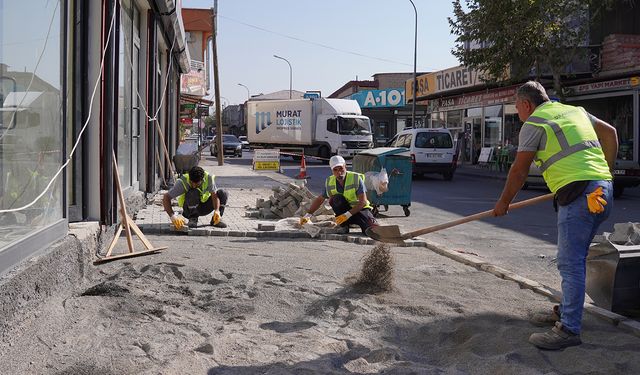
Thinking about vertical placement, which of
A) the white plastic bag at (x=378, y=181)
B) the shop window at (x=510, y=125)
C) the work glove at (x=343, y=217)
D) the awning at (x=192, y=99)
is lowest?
the work glove at (x=343, y=217)

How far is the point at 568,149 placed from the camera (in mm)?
4863

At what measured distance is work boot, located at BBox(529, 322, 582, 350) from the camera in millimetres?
4660

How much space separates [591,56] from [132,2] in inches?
717

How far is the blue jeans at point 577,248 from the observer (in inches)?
188

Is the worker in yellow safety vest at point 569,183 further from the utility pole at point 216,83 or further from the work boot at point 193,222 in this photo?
the utility pole at point 216,83

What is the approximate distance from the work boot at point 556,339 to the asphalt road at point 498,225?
99.5 inches

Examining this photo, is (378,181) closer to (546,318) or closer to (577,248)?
(546,318)

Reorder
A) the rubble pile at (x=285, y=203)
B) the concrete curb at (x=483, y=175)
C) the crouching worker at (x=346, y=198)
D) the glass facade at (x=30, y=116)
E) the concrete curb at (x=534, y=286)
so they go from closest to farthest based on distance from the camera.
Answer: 1. the glass facade at (x=30, y=116)
2. the concrete curb at (x=534, y=286)
3. the crouching worker at (x=346, y=198)
4. the rubble pile at (x=285, y=203)
5. the concrete curb at (x=483, y=175)

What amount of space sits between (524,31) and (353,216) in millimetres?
14814

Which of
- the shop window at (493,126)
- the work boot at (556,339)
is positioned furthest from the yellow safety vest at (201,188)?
the shop window at (493,126)

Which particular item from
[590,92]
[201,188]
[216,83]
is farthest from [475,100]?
[201,188]

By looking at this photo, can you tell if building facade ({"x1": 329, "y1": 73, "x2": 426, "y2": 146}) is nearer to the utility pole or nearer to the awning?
the awning

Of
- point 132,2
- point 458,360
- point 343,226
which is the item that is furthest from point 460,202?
point 458,360

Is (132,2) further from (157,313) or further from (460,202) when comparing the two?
(460,202)
